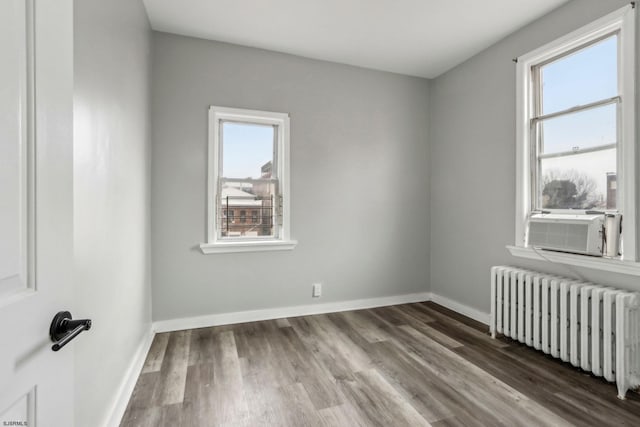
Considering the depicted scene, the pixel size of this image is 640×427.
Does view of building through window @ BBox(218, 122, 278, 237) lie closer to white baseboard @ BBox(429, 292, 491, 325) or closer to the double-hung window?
white baseboard @ BBox(429, 292, 491, 325)

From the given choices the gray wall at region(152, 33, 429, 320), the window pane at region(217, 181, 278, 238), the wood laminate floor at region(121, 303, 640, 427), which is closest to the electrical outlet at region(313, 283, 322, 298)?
the gray wall at region(152, 33, 429, 320)

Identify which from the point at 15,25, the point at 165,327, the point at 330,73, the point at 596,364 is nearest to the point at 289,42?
the point at 330,73

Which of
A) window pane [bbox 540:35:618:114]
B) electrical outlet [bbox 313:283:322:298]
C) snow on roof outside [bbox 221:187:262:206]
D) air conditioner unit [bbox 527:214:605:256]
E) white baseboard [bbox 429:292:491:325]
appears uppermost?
window pane [bbox 540:35:618:114]

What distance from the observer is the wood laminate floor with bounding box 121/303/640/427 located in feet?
5.70

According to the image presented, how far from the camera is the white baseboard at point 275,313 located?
292 centimetres

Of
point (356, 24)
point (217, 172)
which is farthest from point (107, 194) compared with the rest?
point (356, 24)

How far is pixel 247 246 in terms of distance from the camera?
3.09 meters

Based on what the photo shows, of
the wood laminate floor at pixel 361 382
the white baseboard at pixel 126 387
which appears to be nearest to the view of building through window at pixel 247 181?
the wood laminate floor at pixel 361 382

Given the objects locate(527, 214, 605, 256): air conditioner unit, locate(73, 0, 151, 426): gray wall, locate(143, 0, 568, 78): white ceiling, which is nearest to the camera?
locate(73, 0, 151, 426): gray wall

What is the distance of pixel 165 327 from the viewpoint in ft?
9.48

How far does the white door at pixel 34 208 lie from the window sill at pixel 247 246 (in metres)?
2.20

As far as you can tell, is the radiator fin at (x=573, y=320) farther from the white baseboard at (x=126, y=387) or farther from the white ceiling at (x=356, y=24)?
the white baseboard at (x=126, y=387)

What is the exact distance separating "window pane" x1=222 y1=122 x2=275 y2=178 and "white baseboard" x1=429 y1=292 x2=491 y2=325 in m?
2.50

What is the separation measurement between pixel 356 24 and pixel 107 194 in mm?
2398
